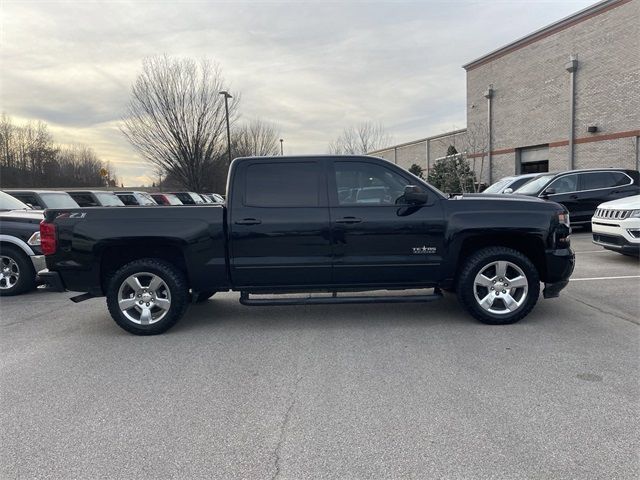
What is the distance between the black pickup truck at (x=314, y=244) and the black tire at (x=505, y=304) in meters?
0.01

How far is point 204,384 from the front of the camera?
3.84 meters

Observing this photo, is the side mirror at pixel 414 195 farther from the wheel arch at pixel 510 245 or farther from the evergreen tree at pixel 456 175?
the evergreen tree at pixel 456 175

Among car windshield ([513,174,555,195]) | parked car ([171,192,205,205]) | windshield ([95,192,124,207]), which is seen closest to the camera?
car windshield ([513,174,555,195])

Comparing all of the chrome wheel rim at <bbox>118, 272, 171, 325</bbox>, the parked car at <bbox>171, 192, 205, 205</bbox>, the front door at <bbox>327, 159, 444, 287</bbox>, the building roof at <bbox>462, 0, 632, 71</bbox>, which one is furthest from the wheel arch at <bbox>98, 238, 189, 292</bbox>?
the building roof at <bbox>462, 0, 632, 71</bbox>

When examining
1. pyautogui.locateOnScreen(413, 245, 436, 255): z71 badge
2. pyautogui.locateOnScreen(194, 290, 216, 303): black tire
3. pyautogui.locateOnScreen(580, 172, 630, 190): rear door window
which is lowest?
pyautogui.locateOnScreen(194, 290, 216, 303): black tire

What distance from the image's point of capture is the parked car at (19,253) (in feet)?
24.1

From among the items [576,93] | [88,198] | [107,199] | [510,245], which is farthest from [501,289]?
[576,93]

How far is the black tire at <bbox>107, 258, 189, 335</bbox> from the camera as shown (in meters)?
5.14

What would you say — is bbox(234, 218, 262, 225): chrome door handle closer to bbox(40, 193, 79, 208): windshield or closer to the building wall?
bbox(40, 193, 79, 208): windshield

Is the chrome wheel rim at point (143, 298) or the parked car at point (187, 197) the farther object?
the parked car at point (187, 197)

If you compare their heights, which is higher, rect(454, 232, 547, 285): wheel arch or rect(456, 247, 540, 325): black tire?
rect(454, 232, 547, 285): wheel arch

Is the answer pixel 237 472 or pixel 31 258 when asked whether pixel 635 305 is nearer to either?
pixel 237 472

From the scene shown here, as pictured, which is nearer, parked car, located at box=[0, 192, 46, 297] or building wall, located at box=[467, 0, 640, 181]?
parked car, located at box=[0, 192, 46, 297]

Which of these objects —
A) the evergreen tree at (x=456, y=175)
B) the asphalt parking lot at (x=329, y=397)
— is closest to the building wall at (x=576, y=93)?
the evergreen tree at (x=456, y=175)
